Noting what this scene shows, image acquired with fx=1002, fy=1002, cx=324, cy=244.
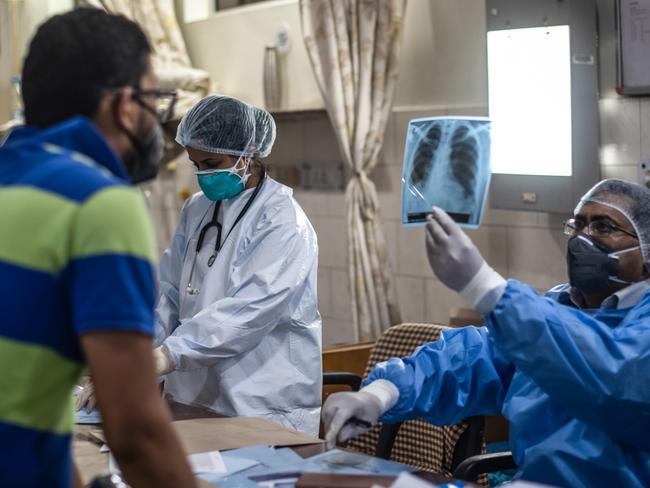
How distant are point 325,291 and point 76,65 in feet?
13.0

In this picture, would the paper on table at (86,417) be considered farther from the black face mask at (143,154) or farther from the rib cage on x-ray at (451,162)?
the black face mask at (143,154)

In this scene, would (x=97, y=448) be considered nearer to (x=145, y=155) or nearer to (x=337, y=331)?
(x=145, y=155)

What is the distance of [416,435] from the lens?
3068 mm

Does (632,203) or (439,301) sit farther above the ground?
(632,203)

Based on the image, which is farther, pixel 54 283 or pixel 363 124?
pixel 363 124

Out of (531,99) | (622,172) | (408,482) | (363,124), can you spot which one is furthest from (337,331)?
(408,482)

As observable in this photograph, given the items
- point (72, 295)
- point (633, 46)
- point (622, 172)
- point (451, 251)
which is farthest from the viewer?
point (622, 172)

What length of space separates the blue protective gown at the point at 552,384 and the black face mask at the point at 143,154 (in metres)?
0.78

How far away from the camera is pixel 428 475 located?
6.25 feet

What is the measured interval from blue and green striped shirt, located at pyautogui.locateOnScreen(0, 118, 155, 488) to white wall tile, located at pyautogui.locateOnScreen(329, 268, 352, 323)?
12.4 ft

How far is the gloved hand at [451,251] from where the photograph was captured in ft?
6.15

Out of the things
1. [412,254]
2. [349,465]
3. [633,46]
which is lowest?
[349,465]

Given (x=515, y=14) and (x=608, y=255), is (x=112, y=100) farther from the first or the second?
(x=515, y=14)

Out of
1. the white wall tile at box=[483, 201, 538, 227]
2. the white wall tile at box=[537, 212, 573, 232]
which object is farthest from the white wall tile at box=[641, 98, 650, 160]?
the white wall tile at box=[483, 201, 538, 227]
